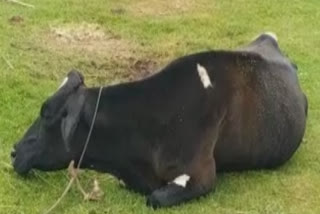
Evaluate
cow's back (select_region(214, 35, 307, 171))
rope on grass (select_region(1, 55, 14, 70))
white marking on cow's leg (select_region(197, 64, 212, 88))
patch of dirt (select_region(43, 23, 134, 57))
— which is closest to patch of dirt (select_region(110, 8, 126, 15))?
patch of dirt (select_region(43, 23, 134, 57))

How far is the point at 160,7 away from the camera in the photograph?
1222cm

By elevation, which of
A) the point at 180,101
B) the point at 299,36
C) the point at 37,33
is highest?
the point at 180,101

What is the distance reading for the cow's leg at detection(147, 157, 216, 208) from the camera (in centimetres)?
691

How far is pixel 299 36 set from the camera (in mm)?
11453

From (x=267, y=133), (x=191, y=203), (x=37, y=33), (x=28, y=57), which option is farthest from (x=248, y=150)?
(x=37, y=33)

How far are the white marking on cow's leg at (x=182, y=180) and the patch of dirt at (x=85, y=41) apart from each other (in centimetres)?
341

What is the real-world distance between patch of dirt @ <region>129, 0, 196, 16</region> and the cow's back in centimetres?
423

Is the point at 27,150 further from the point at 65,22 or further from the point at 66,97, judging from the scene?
the point at 65,22

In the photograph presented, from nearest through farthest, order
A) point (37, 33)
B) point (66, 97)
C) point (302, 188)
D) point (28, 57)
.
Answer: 1. point (66, 97)
2. point (302, 188)
3. point (28, 57)
4. point (37, 33)

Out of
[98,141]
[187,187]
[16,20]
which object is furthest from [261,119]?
[16,20]

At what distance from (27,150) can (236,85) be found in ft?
5.34

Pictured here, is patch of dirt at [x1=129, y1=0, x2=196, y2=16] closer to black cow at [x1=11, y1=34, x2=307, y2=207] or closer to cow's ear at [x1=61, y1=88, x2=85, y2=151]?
black cow at [x1=11, y1=34, x2=307, y2=207]

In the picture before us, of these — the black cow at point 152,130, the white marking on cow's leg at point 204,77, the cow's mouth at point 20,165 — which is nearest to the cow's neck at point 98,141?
the black cow at point 152,130

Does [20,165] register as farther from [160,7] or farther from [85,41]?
[160,7]
